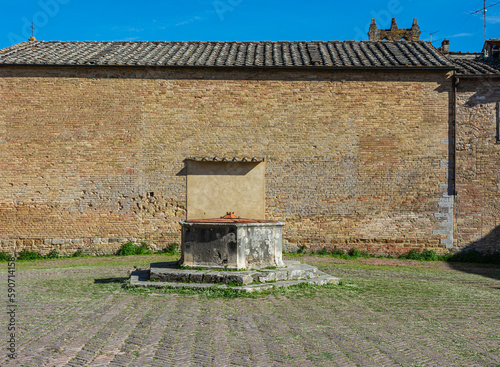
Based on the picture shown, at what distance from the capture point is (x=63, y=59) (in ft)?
47.2

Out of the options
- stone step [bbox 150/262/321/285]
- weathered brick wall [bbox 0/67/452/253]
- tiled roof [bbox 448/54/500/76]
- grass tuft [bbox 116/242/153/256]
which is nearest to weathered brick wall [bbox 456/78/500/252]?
tiled roof [bbox 448/54/500/76]

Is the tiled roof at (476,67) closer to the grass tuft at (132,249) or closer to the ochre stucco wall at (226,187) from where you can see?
the ochre stucco wall at (226,187)

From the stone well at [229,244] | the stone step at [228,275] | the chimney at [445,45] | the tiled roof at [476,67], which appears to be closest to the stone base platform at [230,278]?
the stone step at [228,275]

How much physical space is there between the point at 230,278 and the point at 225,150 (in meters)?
6.69

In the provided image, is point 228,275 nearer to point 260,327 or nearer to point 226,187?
point 260,327

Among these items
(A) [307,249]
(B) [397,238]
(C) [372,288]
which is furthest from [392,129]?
(C) [372,288]

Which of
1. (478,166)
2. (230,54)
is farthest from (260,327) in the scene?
(230,54)

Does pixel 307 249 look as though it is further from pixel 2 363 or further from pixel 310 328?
pixel 2 363

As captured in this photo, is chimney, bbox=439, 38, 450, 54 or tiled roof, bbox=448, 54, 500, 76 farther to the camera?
chimney, bbox=439, 38, 450, 54

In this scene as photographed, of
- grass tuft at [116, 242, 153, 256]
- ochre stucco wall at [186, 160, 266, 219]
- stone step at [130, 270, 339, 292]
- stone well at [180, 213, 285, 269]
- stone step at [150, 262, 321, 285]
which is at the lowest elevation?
grass tuft at [116, 242, 153, 256]

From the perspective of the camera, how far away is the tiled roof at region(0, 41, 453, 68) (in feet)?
46.2

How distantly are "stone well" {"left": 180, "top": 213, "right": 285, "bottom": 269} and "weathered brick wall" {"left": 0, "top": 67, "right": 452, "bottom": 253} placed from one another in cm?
538

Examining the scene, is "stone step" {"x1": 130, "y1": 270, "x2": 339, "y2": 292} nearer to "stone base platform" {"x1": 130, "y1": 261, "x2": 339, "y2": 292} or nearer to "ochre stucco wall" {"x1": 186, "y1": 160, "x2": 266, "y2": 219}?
"stone base platform" {"x1": 130, "y1": 261, "x2": 339, "y2": 292}

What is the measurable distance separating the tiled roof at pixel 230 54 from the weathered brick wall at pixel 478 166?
1.39m
